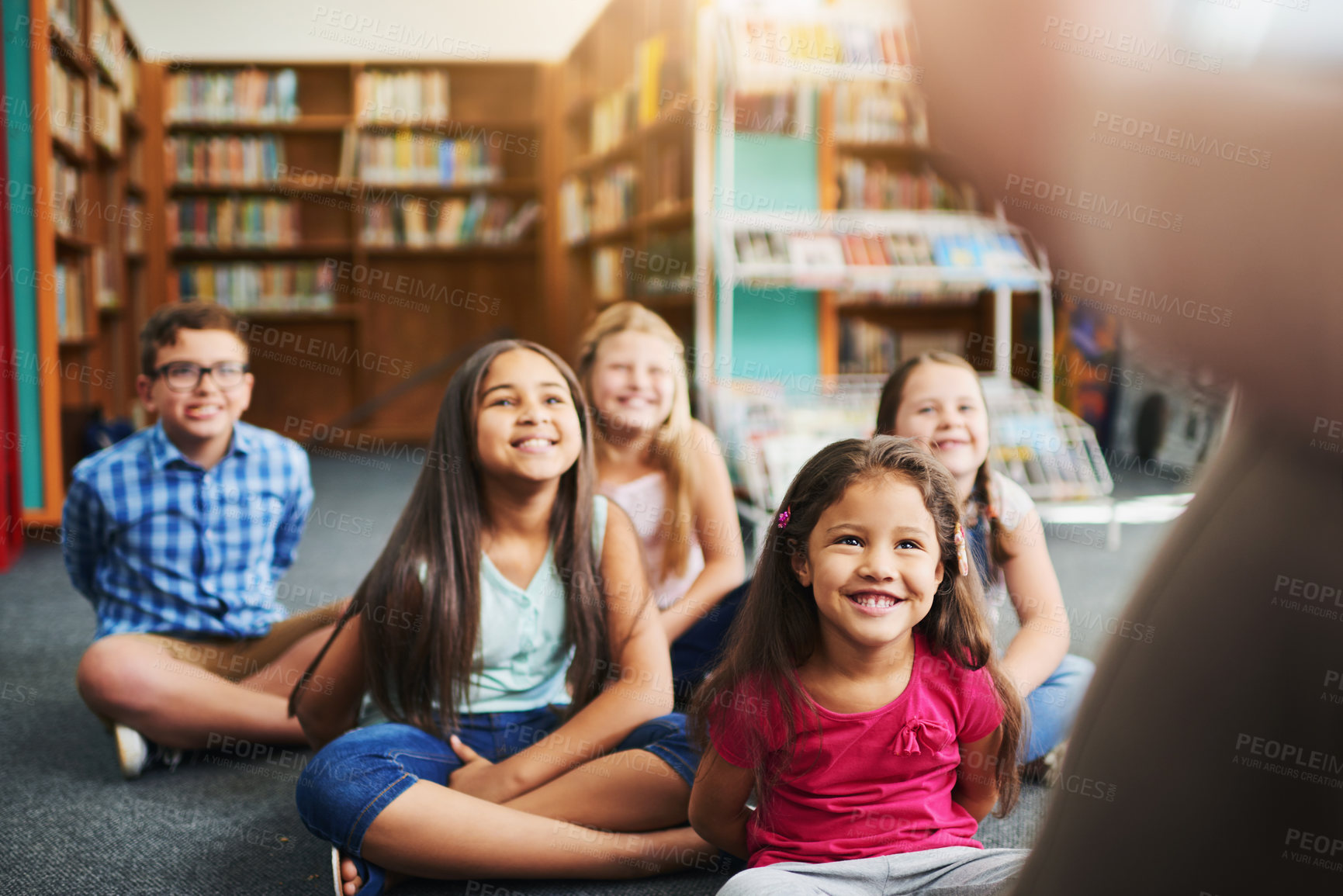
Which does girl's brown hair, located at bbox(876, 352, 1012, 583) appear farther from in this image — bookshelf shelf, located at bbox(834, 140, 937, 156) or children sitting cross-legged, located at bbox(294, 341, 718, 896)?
bookshelf shelf, located at bbox(834, 140, 937, 156)

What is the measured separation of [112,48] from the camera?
459 centimetres

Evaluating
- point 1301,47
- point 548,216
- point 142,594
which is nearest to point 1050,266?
point 1301,47

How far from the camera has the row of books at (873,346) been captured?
12.9 ft

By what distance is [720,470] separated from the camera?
1.78 m

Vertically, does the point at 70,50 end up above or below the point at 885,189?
above

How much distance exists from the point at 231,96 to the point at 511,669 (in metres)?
5.10

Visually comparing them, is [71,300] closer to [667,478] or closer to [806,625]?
[667,478]

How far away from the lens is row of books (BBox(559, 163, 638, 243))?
450cm

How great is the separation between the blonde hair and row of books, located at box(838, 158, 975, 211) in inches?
78.2

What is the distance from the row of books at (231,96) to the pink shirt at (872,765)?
5.39 meters

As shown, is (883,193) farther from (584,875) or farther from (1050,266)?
(1050,266)

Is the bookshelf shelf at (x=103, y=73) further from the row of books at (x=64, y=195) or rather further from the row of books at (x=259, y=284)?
the row of books at (x=259, y=284)

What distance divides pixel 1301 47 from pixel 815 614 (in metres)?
0.79

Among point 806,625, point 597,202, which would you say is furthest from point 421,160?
point 806,625
